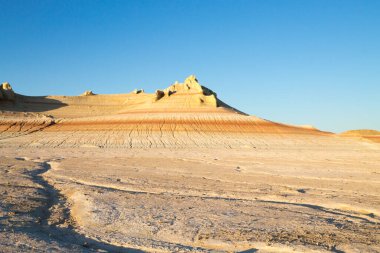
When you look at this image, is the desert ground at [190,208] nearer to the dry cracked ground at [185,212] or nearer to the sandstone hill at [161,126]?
the dry cracked ground at [185,212]

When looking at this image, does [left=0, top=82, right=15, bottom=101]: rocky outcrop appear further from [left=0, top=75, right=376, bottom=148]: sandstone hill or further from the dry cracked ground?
the dry cracked ground

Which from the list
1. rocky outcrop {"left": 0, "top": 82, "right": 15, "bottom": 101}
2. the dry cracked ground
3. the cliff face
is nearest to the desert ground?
the dry cracked ground

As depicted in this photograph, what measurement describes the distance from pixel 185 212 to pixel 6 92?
159 feet

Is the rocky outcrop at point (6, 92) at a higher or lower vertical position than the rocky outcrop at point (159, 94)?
lower

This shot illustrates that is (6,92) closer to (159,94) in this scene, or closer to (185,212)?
(159,94)

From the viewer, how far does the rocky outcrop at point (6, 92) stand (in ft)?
157

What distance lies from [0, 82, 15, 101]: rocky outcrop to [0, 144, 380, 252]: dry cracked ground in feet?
138

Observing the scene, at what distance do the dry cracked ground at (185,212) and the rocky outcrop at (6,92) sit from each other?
42.0m

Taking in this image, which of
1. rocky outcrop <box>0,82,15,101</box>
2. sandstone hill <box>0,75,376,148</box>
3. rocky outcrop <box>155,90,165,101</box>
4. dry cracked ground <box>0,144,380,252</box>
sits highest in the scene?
rocky outcrop <box>155,90,165,101</box>

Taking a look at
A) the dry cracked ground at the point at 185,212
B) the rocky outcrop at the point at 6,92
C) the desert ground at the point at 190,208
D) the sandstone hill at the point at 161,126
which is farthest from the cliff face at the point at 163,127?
the dry cracked ground at the point at 185,212

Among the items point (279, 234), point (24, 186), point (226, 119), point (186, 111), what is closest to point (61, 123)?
point (186, 111)

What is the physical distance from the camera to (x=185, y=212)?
5836 millimetres

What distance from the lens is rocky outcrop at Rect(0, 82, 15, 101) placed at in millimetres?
47791

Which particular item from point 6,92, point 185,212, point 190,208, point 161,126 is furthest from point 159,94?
point 185,212
